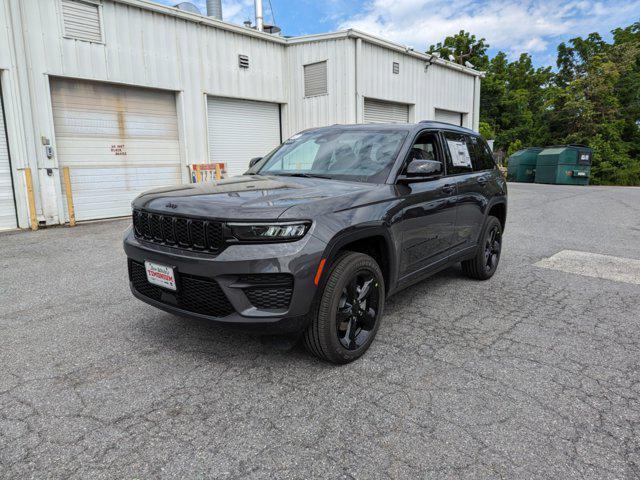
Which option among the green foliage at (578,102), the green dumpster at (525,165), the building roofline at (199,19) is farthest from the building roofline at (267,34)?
the green foliage at (578,102)

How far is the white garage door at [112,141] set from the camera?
982cm

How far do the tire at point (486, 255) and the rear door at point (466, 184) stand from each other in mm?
187

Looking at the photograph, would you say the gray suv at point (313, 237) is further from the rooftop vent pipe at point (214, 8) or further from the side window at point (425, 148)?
the rooftop vent pipe at point (214, 8)

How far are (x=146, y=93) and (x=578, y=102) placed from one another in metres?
29.4

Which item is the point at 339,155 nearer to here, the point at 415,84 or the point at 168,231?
the point at 168,231

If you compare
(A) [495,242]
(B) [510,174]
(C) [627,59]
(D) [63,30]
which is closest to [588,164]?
(B) [510,174]

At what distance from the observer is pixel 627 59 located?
104ft

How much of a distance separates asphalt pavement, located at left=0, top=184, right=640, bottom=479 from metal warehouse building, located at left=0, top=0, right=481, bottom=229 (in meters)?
5.92

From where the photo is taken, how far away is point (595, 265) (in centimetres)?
597

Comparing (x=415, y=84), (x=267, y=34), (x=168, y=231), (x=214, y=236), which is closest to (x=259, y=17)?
(x=267, y=34)

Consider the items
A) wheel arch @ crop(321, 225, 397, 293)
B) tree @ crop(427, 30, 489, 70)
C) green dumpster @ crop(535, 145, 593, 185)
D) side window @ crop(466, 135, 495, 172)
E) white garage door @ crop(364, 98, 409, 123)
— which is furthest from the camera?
tree @ crop(427, 30, 489, 70)

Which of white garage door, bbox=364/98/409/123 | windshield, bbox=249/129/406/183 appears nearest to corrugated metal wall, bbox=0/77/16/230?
windshield, bbox=249/129/406/183

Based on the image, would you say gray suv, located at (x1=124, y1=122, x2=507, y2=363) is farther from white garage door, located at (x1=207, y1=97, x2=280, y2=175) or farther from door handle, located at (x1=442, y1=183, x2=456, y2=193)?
white garage door, located at (x1=207, y1=97, x2=280, y2=175)

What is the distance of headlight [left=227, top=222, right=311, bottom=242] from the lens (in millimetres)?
2623
